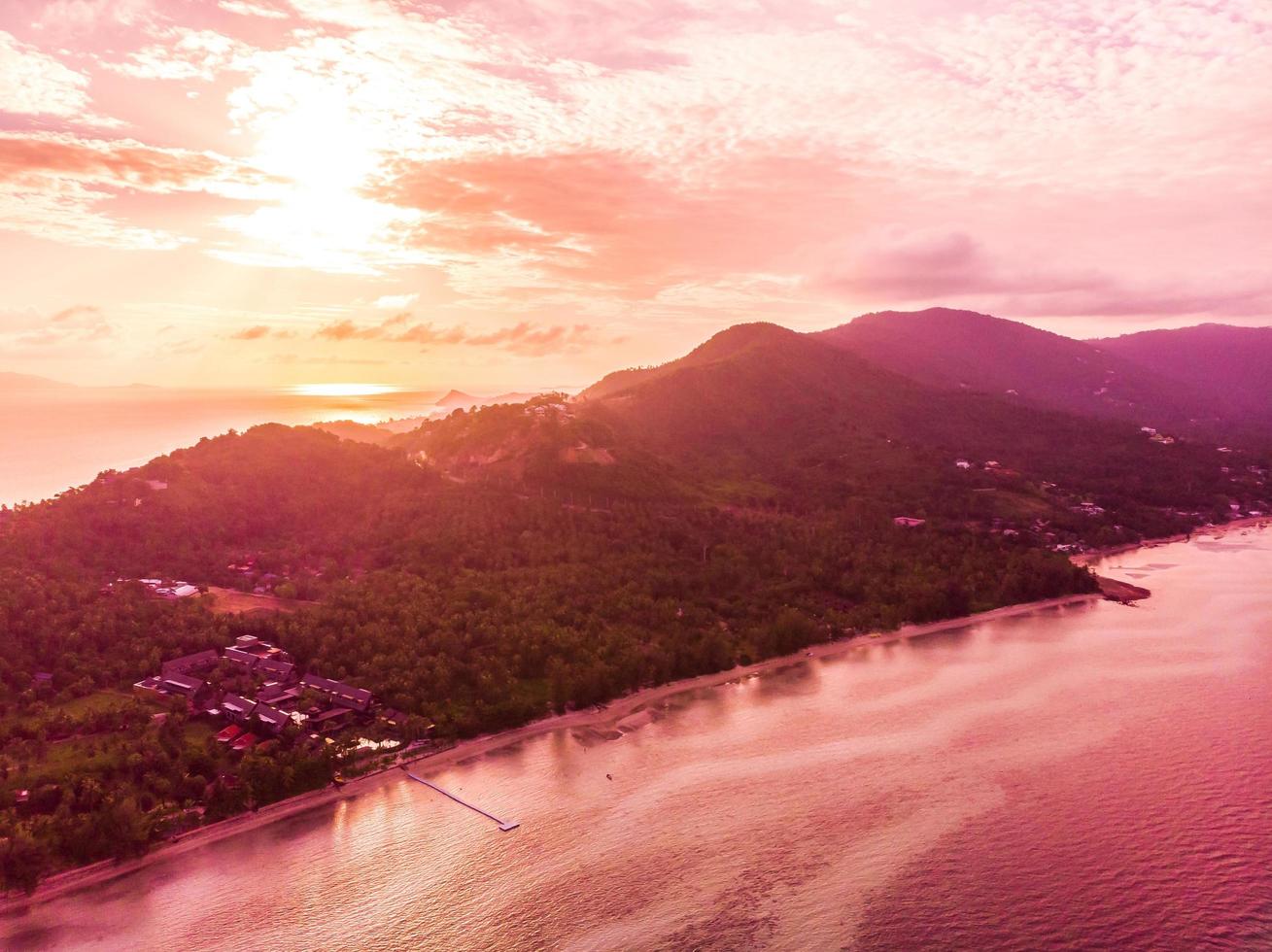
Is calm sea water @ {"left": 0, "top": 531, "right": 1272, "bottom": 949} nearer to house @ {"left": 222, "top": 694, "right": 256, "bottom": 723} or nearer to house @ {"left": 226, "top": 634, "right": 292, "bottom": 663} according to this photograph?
house @ {"left": 222, "top": 694, "right": 256, "bottom": 723}

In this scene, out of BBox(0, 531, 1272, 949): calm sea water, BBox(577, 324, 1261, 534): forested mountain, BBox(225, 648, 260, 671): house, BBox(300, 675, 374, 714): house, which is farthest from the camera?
BBox(577, 324, 1261, 534): forested mountain

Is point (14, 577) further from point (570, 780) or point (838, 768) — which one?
point (838, 768)

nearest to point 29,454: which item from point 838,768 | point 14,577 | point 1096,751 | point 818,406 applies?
point 14,577

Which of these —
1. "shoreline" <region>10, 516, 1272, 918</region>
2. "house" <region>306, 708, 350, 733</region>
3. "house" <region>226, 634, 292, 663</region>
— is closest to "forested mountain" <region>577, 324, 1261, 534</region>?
"shoreline" <region>10, 516, 1272, 918</region>

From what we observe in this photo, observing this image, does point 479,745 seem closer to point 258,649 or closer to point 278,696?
point 278,696

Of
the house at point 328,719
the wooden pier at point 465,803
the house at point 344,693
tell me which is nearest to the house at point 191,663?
the house at point 344,693

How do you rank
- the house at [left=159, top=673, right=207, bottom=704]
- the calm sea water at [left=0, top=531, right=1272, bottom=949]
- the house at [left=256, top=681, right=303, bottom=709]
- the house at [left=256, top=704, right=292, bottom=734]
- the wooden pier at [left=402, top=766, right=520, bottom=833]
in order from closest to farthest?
the calm sea water at [left=0, top=531, right=1272, bottom=949], the wooden pier at [left=402, top=766, right=520, bottom=833], the house at [left=256, top=704, right=292, bottom=734], the house at [left=159, top=673, right=207, bottom=704], the house at [left=256, top=681, right=303, bottom=709]
